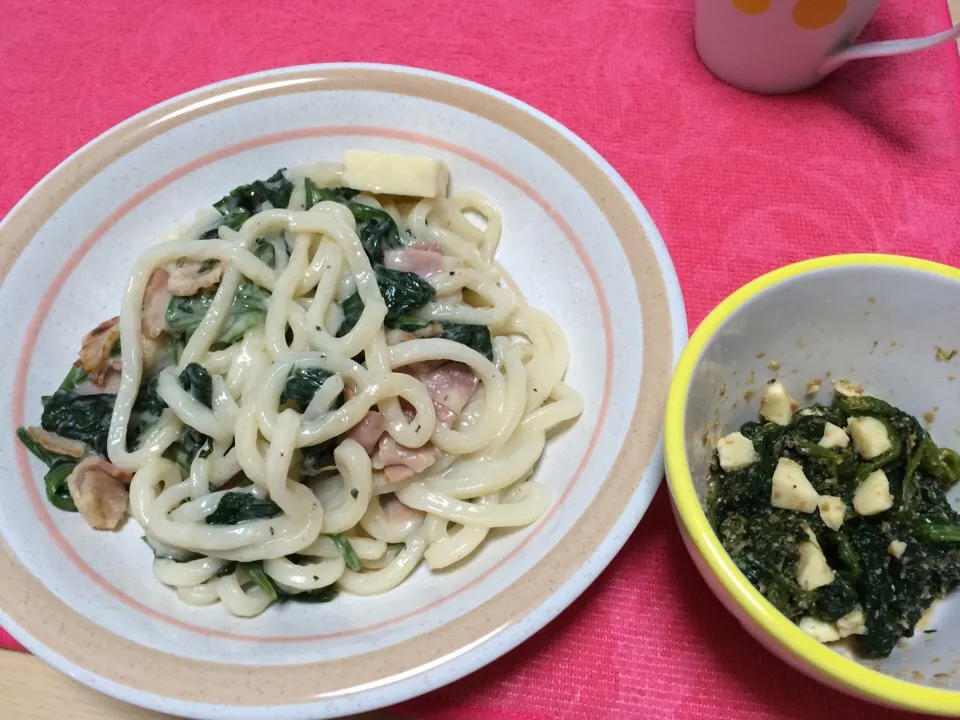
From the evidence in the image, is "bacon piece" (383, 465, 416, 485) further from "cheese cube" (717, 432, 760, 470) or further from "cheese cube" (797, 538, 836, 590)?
"cheese cube" (797, 538, 836, 590)

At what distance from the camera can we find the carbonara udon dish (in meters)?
1.83

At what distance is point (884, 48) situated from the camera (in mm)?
2432

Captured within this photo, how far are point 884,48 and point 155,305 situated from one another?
264cm

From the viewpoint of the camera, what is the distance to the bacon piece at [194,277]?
205cm

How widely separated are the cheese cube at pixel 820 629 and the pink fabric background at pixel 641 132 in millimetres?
315

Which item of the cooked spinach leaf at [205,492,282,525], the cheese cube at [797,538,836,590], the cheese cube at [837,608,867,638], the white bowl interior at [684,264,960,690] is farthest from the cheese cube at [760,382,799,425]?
the cooked spinach leaf at [205,492,282,525]

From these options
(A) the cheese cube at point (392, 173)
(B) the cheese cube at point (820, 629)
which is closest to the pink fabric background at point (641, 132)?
(B) the cheese cube at point (820, 629)

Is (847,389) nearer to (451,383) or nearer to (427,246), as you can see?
(451,383)

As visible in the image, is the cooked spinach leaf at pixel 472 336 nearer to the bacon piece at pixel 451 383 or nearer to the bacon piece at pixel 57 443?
the bacon piece at pixel 451 383

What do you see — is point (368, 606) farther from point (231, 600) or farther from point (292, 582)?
point (231, 600)

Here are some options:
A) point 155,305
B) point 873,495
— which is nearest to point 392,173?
point 155,305

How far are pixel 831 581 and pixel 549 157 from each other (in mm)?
1389

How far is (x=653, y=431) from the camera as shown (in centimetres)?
167

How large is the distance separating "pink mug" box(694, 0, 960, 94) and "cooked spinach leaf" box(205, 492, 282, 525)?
7.69ft
